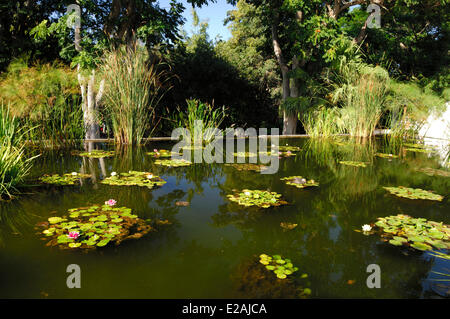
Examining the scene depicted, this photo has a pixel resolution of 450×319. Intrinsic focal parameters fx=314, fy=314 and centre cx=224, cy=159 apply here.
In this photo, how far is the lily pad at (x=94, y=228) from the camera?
1.64 metres

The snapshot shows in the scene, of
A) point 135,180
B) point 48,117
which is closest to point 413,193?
point 135,180

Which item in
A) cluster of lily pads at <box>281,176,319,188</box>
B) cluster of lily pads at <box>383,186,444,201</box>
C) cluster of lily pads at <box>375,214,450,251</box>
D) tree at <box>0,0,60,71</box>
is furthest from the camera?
tree at <box>0,0,60,71</box>

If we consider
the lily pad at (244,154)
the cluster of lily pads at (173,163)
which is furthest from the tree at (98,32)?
the lily pad at (244,154)

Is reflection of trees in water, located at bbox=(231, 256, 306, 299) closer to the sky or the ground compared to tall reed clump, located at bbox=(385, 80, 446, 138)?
closer to the ground

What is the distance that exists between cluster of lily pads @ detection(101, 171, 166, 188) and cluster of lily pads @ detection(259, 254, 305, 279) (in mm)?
1449

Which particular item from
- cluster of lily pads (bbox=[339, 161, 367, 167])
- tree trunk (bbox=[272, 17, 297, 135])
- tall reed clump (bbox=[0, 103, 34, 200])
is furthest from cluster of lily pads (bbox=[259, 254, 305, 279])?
tree trunk (bbox=[272, 17, 297, 135])

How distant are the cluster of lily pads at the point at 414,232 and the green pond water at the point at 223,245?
9cm

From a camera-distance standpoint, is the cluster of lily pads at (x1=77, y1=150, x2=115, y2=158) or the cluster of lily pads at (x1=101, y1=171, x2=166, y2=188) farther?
the cluster of lily pads at (x1=77, y1=150, x2=115, y2=158)

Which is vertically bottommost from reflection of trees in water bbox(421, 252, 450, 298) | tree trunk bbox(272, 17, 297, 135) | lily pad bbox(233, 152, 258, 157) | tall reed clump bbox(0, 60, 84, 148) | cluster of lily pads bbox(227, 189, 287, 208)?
reflection of trees in water bbox(421, 252, 450, 298)

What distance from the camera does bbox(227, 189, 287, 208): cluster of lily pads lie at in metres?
2.32

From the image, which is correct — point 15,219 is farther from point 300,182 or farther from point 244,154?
point 244,154

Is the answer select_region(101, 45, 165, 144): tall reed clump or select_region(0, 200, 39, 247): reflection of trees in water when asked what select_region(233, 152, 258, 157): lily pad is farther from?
select_region(0, 200, 39, 247): reflection of trees in water
